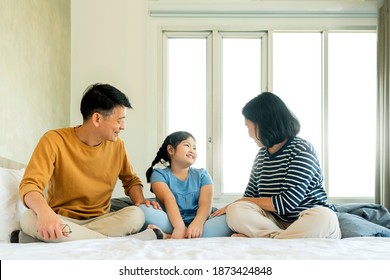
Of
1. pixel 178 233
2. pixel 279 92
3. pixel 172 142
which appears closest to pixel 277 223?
pixel 178 233

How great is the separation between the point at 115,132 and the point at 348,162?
276 centimetres

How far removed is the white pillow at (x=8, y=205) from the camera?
211 cm

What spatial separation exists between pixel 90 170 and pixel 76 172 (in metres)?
0.07

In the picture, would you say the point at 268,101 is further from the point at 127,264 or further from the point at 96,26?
the point at 96,26

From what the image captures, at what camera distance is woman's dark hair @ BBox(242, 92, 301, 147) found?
242cm

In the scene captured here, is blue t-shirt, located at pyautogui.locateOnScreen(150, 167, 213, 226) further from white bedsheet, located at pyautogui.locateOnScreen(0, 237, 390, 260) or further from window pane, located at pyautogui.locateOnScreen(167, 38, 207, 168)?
window pane, located at pyautogui.locateOnScreen(167, 38, 207, 168)

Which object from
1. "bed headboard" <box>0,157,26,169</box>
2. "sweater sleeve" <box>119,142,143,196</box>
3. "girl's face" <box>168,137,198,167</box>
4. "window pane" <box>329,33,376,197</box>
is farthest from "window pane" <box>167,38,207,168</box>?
"sweater sleeve" <box>119,142,143,196</box>

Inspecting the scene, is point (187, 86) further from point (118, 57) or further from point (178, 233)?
point (178, 233)

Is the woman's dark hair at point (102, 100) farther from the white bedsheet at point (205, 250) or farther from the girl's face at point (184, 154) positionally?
the white bedsheet at point (205, 250)

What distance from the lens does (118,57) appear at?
4.57 metres

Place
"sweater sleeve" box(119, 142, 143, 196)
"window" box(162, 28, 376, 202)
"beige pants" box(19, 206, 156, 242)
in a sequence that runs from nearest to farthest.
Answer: "beige pants" box(19, 206, 156, 242)
"sweater sleeve" box(119, 142, 143, 196)
"window" box(162, 28, 376, 202)

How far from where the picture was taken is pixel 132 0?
15.1 ft

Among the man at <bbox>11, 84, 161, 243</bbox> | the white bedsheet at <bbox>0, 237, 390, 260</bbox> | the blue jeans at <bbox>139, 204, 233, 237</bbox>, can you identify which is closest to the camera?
the white bedsheet at <bbox>0, 237, 390, 260</bbox>

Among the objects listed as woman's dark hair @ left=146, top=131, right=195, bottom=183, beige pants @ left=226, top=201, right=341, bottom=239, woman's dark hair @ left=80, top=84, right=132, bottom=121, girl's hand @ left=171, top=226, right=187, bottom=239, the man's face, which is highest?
woman's dark hair @ left=80, top=84, right=132, bottom=121
